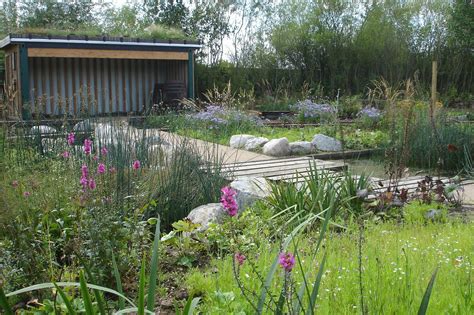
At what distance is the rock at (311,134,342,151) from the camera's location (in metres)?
9.27

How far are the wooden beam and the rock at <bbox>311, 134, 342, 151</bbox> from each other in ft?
19.8

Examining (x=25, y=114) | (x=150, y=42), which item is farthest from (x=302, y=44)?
(x=25, y=114)

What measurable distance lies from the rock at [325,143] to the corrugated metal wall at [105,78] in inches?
223

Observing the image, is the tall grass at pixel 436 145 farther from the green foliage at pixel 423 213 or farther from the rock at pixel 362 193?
the rock at pixel 362 193

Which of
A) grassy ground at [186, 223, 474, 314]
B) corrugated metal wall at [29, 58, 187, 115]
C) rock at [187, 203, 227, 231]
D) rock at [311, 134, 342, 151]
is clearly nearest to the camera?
grassy ground at [186, 223, 474, 314]

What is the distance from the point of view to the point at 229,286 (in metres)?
2.76

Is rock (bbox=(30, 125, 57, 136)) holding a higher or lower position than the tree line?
lower

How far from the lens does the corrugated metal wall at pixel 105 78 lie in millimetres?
14055

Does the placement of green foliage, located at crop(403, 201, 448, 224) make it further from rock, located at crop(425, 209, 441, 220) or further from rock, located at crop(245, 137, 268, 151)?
rock, located at crop(245, 137, 268, 151)

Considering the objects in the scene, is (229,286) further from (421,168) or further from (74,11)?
(74,11)

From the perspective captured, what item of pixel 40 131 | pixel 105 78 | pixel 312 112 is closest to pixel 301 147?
pixel 312 112

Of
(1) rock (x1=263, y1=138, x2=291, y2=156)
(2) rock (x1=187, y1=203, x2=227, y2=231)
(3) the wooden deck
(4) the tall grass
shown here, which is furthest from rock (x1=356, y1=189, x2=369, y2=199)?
(1) rock (x1=263, y1=138, x2=291, y2=156)

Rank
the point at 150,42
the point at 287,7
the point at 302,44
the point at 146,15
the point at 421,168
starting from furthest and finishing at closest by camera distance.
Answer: the point at 146,15, the point at 287,7, the point at 302,44, the point at 150,42, the point at 421,168

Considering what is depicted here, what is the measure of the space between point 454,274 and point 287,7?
18.8m
